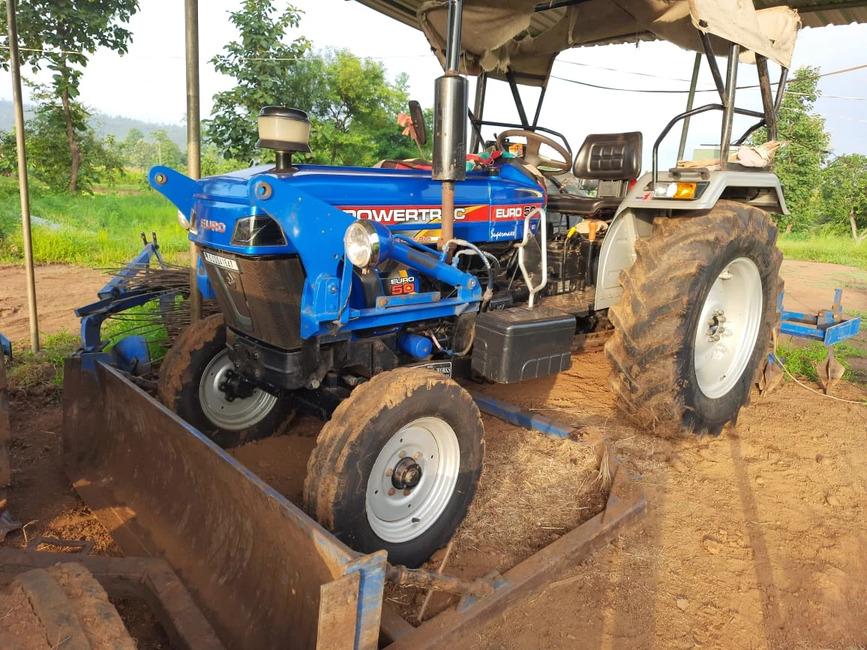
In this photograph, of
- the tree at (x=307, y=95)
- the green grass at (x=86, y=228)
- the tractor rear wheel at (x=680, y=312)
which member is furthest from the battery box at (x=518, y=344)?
the tree at (x=307, y=95)

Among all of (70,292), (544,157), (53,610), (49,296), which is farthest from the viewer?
(70,292)

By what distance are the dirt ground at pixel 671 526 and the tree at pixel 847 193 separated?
56.6 feet

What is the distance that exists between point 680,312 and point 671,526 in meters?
1.05

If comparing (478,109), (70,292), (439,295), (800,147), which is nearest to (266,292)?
(439,295)

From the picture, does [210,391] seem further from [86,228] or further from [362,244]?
[86,228]

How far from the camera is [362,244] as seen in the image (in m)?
2.25

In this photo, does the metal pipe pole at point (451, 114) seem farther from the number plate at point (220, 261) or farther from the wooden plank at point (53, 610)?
the wooden plank at point (53, 610)

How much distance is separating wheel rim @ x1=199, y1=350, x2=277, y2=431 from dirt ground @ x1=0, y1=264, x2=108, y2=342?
115 inches

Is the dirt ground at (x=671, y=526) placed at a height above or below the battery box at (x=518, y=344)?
below

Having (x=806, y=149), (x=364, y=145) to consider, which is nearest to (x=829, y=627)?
(x=364, y=145)

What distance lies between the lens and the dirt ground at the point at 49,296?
5562 millimetres

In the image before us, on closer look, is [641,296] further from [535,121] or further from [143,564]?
[143,564]

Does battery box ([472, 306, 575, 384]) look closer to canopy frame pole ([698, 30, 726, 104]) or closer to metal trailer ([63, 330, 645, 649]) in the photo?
metal trailer ([63, 330, 645, 649])

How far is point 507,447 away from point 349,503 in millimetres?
1465
